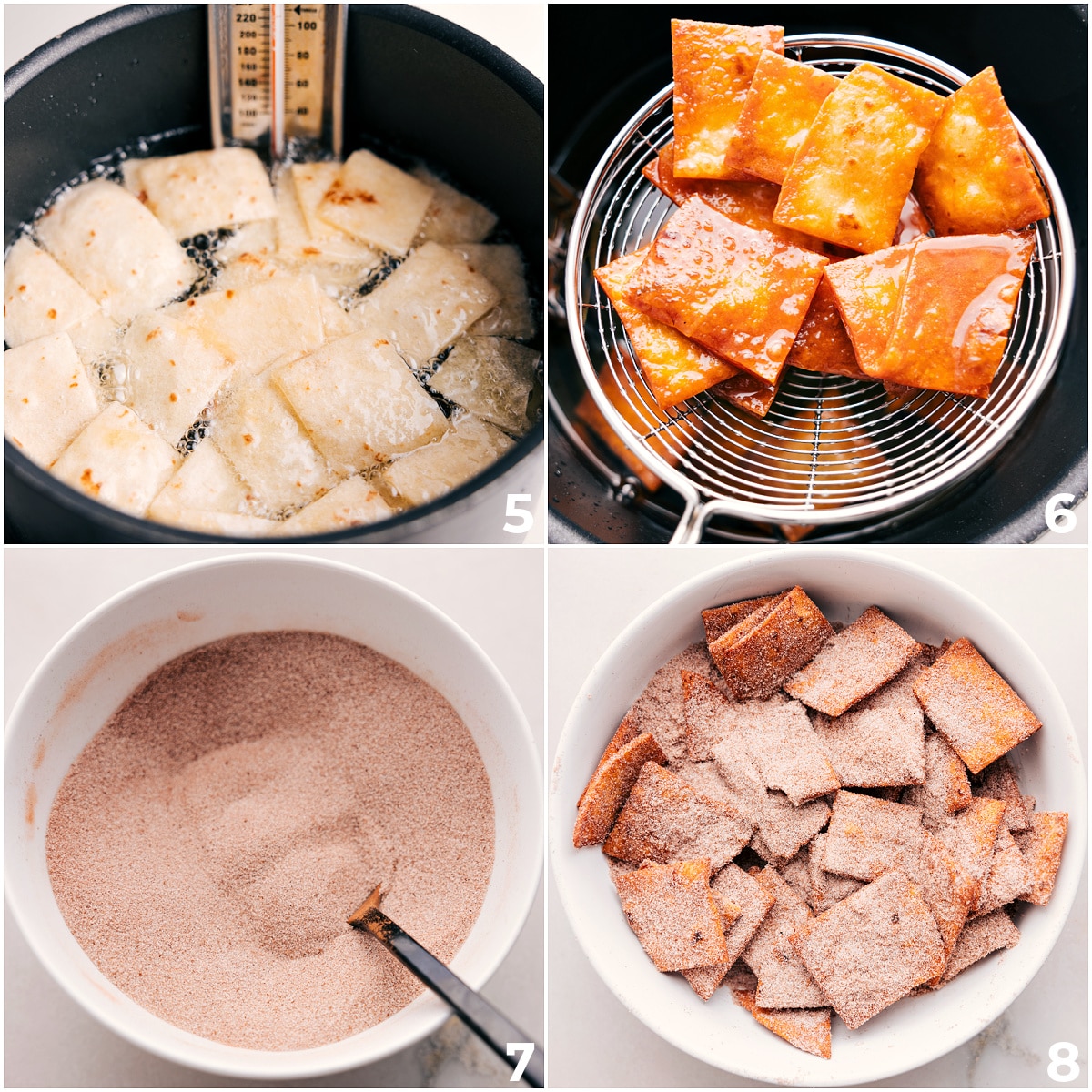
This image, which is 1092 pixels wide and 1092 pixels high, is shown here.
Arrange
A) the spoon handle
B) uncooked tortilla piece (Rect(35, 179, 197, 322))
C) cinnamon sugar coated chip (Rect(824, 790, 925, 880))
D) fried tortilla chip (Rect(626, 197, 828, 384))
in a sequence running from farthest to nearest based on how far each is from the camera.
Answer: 1. uncooked tortilla piece (Rect(35, 179, 197, 322))
2. fried tortilla chip (Rect(626, 197, 828, 384))
3. cinnamon sugar coated chip (Rect(824, 790, 925, 880))
4. the spoon handle

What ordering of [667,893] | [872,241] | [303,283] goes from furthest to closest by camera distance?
1. [303,283]
2. [872,241]
3. [667,893]

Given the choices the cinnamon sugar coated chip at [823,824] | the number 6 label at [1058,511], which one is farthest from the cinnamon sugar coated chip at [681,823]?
the number 6 label at [1058,511]

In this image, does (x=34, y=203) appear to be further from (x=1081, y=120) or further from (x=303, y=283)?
(x=1081, y=120)

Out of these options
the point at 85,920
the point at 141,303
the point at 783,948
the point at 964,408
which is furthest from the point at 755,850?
the point at 141,303

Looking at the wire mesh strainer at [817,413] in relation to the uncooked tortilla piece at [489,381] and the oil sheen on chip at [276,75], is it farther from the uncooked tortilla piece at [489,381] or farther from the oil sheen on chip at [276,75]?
the oil sheen on chip at [276,75]

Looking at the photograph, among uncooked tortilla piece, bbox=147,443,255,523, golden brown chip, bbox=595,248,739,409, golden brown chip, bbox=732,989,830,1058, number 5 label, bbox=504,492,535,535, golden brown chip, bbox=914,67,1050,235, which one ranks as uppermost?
golden brown chip, bbox=914,67,1050,235

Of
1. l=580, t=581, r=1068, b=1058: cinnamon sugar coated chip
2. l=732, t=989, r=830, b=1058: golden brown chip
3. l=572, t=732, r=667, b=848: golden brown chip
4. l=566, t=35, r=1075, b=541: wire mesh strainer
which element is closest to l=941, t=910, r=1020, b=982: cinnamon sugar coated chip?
l=580, t=581, r=1068, b=1058: cinnamon sugar coated chip

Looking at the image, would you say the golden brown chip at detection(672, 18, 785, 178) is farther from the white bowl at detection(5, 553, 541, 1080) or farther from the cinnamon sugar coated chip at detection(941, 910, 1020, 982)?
the cinnamon sugar coated chip at detection(941, 910, 1020, 982)
